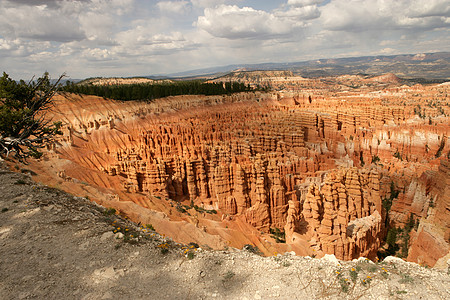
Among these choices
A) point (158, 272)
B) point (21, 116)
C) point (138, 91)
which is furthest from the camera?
point (138, 91)

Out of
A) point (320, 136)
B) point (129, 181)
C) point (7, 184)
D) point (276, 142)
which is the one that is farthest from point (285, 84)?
point (7, 184)

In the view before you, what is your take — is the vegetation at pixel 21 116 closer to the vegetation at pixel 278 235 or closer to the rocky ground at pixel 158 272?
the rocky ground at pixel 158 272

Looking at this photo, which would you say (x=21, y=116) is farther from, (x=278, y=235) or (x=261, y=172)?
(x=278, y=235)

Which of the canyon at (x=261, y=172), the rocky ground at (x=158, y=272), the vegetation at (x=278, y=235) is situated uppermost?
the rocky ground at (x=158, y=272)

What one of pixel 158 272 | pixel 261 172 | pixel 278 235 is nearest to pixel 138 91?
pixel 261 172

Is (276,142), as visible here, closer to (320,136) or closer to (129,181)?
(320,136)

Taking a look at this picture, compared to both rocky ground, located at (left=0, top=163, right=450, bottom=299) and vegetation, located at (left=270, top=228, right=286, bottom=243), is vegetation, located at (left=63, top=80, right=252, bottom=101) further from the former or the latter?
rocky ground, located at (left=0, top=163, right=450, bottom=299)

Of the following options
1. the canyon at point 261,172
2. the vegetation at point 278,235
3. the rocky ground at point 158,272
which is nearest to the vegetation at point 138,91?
the canyon at point 261,172
